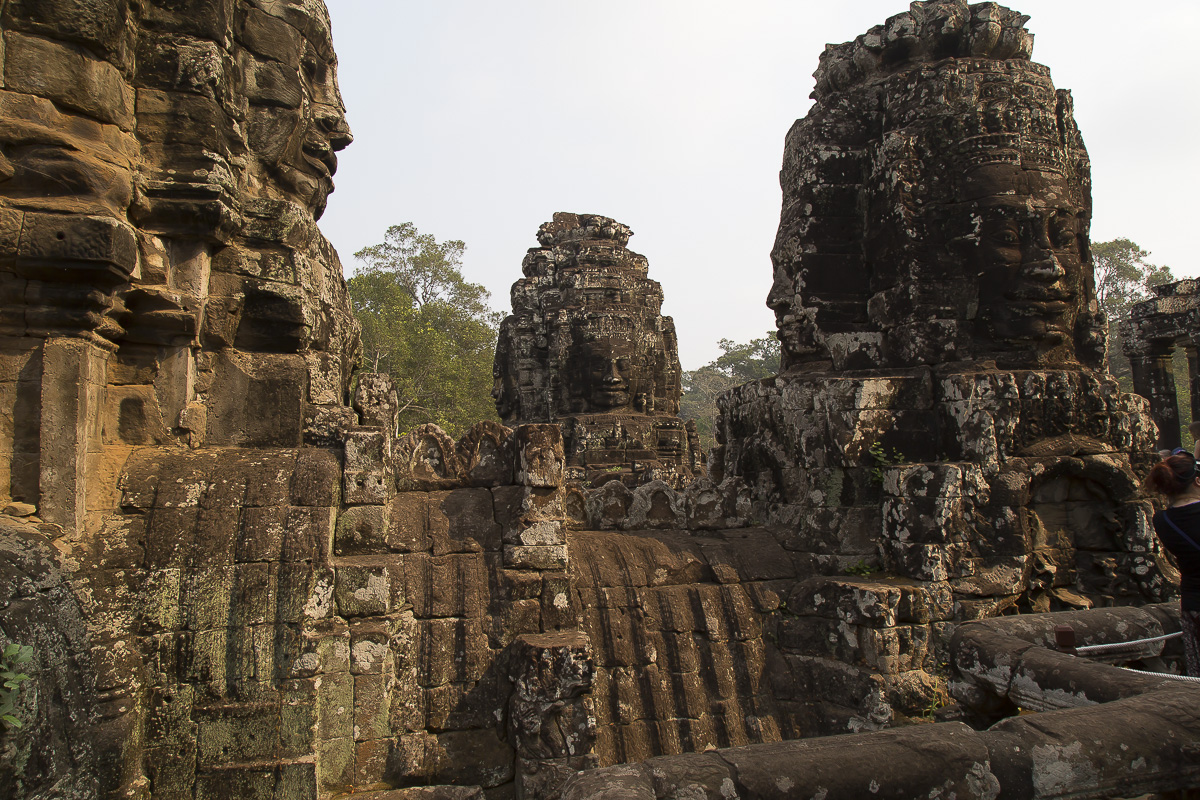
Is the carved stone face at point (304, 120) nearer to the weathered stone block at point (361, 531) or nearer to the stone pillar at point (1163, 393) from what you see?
the weathered stone block at point (361, 531)

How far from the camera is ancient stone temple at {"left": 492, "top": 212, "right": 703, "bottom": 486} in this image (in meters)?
16.0

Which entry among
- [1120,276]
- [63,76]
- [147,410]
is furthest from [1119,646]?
[1120,276]

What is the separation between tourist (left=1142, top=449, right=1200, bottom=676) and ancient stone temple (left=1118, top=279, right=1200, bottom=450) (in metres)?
12.4

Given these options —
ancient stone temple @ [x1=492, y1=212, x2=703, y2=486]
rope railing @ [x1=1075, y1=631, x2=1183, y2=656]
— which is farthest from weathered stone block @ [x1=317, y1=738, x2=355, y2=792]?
ancient stone temple @ [x1=492, y1=212, x2=703, y2=486]

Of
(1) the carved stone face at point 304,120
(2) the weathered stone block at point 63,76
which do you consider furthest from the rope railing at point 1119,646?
(2) the weathered stone block at point 63,76

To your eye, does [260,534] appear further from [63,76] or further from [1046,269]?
[1046,269]

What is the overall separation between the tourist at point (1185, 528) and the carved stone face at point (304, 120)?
492 cm

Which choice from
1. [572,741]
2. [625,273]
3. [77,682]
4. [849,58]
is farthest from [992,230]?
[625,273]

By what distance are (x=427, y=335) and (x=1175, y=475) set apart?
2220cm

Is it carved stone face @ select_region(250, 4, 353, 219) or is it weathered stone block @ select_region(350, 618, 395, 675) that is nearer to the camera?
weathered stone block @ select_region(350, 618, 395, 675)

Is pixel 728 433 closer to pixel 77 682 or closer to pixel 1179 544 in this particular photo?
pixel 1179 544

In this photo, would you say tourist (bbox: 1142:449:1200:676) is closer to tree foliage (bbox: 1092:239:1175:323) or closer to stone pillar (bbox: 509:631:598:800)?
stone pillar (bbox: 509:631:598:800)

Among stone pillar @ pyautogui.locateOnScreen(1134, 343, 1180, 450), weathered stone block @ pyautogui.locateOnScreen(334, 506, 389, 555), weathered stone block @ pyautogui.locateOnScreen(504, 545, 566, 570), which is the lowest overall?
weathered stone block @ pyautogui.locateOnScreen(504, 545, 566, 570)

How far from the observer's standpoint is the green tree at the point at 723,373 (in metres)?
54.5
